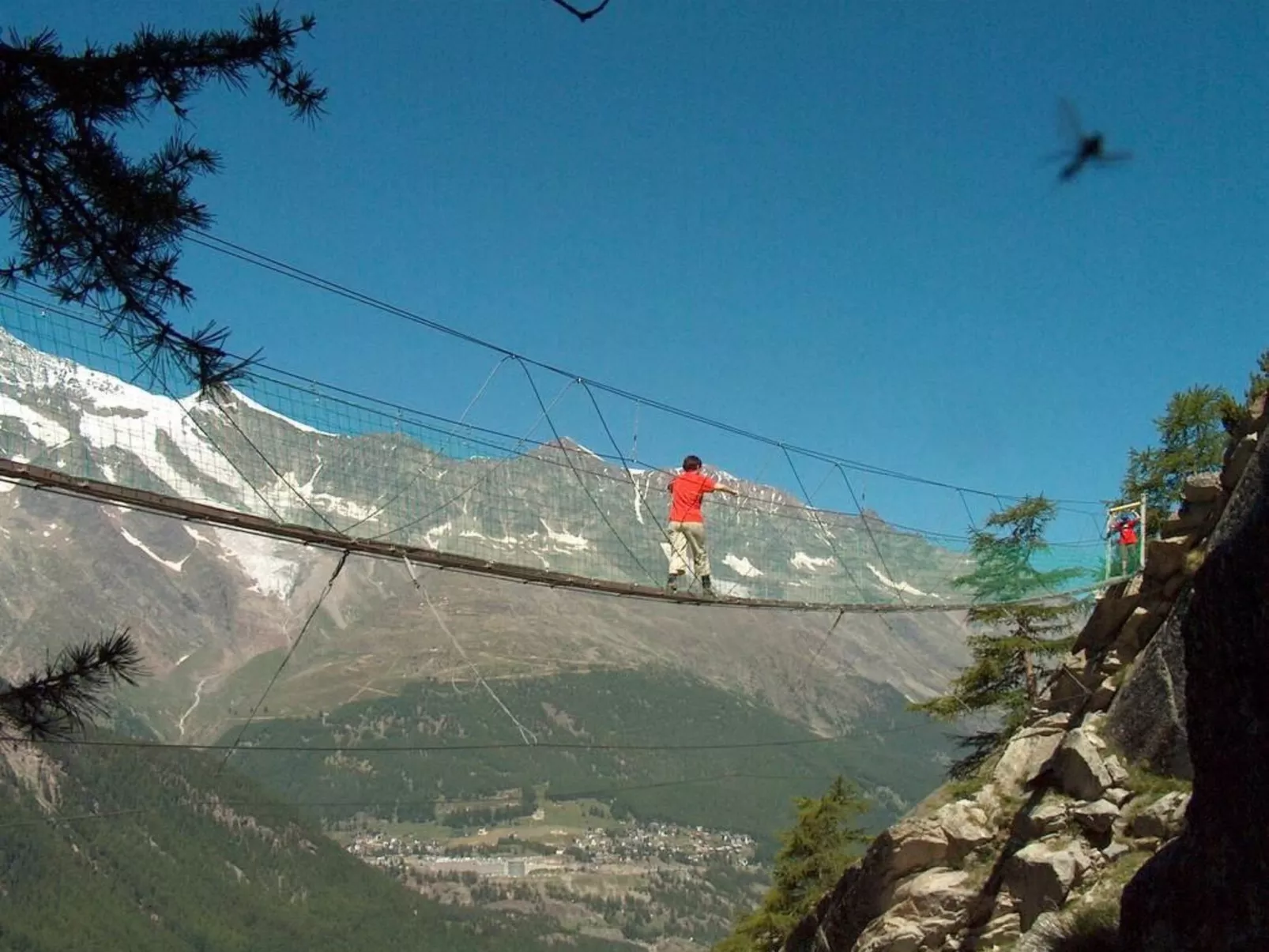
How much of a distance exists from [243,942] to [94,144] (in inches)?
6660

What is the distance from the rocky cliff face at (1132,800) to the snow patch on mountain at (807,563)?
3059 millimetres

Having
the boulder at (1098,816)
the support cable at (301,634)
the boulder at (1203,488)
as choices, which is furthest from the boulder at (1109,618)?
the support cable at (301,634)

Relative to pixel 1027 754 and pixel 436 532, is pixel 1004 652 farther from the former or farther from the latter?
pixel 436 532

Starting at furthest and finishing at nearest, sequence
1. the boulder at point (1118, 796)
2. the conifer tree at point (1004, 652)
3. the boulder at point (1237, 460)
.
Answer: the conifer tree at point (1004, 652), the boulder at point (1237, 460), the boulder at point (1118, 796)

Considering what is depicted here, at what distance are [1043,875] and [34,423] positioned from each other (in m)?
8.54

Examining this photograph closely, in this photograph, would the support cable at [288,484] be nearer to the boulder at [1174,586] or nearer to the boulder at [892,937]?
the boulder at [892,937]

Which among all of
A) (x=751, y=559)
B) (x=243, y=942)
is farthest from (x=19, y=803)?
(x=751, y=559)

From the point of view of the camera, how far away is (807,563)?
16078 millimetres

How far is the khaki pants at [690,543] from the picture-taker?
12.4 meters

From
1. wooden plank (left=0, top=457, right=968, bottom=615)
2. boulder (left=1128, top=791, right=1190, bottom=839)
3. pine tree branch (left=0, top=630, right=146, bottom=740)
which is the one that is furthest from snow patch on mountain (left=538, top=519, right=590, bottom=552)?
pine tree branch (left=0, top=630, right=146, bottom=740)

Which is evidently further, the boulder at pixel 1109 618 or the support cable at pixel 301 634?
the boulder at pixel 1109 618

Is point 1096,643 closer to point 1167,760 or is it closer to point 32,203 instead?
point 1167,760

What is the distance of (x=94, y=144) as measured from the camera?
537cm

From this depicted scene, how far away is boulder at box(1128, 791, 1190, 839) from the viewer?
952cm
